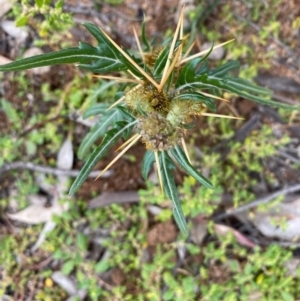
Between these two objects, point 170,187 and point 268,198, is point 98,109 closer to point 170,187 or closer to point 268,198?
point 170,187

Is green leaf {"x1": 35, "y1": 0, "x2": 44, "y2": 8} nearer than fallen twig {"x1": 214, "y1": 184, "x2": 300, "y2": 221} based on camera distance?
Yes

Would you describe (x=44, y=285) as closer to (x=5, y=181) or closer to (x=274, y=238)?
(x=5, y=181)

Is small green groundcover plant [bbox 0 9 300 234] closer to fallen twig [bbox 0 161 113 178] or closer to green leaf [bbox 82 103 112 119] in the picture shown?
green leaf [bbox 82 103 112 119]

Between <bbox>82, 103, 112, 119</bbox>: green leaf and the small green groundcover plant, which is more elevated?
the small green groundcover plant

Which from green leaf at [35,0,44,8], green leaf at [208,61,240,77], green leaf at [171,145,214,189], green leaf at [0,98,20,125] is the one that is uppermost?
green leaf at [35,0,44,8]

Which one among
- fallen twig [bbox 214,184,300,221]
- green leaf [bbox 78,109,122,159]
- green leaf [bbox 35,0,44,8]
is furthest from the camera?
fallen twig [bbox 214,184,300,221]

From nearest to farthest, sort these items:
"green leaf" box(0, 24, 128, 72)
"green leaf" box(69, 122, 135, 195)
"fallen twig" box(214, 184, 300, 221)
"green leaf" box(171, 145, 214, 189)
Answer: "green leaf" box(0, 24, 128, 72), "green leaf" box(69, 122, 135, 195), "green leaf" box(171, 145, 214, 189), "fallen twig" box(214, 184, 300, 221)

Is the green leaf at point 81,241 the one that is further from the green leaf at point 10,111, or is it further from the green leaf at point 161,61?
the green leaf at point 161,61

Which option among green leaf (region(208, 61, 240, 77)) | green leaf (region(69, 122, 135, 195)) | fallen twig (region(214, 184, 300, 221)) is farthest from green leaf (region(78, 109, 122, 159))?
fallen twig (region(214, 184, 300, 221))

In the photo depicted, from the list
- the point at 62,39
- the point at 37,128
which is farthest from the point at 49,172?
the point at 62,39
